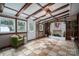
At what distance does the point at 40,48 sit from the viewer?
7.14 ft

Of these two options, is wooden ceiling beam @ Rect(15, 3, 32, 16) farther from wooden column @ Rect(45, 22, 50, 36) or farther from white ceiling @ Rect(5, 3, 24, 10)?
wooden column @ Rect(45, 22, 50, 36)

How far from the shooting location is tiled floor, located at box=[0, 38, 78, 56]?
2.04 metres

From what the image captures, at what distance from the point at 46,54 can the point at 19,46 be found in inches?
28.8

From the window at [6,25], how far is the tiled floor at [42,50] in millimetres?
462

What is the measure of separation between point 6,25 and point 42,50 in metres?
1.06

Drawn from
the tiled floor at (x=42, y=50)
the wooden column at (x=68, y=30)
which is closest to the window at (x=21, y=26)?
the tiled floor at (x=42, y=50)

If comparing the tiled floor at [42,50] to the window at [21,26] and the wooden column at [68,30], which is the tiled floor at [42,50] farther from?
the window at [21,26]

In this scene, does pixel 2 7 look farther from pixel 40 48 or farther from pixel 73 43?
pixel 73 43

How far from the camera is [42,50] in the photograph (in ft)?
6.98

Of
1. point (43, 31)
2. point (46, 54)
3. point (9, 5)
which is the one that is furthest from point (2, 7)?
point (46, 54)

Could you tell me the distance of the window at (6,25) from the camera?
6.34 ft

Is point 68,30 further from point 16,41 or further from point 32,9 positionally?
point 16,41

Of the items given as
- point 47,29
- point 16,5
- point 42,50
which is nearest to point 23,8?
point 16,5

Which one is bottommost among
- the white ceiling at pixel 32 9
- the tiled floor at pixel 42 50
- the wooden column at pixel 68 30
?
the tiled floor at pixel 42 50
